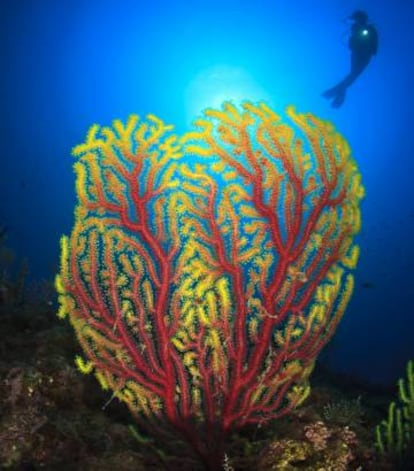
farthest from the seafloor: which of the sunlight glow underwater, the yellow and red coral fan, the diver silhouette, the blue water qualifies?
→ the sunlight glow underwater

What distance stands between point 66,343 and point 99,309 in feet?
6.22

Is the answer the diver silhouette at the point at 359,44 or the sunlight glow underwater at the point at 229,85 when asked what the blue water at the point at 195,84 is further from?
the diver silhouette at the point at 359,44

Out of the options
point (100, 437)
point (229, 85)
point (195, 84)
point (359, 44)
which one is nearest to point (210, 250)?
point (100, 437)

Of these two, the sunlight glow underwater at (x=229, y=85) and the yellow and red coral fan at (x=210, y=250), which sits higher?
the sunlight glow underwater at (x=229, y=85)

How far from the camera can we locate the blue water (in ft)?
187

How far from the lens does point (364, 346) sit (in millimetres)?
51438

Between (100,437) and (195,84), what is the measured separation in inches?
3261

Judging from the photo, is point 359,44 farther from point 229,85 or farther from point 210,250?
point 229,85

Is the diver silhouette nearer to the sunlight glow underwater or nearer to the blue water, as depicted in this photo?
the blue water

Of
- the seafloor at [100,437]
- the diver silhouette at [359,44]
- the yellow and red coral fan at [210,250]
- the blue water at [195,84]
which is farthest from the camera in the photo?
the blue water at [195,84]

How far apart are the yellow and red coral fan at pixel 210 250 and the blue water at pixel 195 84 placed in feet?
154

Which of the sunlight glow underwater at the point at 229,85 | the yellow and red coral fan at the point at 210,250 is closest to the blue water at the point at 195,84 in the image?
the sunlight glow underwater at the point at 229,85

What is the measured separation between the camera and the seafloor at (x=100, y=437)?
306cm

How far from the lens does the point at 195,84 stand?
7800 cm
